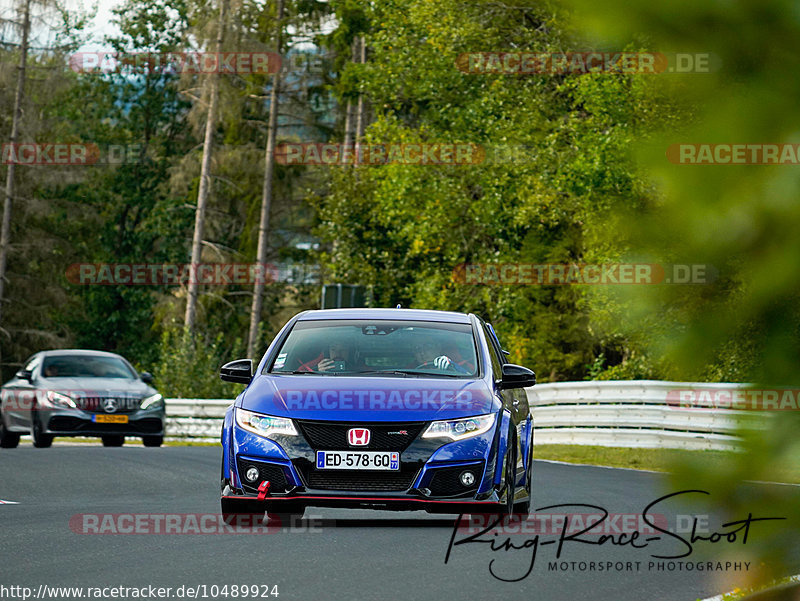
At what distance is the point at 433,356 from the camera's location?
10352mm

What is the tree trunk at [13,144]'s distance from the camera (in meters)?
52.3

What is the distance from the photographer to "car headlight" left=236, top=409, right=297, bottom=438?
30.0 feet

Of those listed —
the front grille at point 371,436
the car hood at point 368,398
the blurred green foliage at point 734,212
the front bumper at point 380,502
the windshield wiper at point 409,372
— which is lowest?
the front bumper at point 380,502

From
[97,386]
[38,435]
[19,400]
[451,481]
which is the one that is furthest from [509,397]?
[19,400]

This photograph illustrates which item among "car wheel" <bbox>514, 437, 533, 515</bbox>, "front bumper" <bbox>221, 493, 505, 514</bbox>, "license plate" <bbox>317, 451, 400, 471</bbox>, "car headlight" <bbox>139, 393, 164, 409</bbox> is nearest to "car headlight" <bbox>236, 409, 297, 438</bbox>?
"license plate" <bbox>317, 451, 400, 471</bbox>

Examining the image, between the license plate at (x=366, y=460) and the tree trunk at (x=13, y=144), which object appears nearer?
the license plate at (x=366, y=460)

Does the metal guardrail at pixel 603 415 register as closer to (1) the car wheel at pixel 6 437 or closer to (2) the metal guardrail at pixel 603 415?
(2) the metal guardrail at pixel 603 415

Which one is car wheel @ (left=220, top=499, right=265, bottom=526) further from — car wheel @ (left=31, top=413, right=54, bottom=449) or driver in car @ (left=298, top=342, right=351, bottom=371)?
car wheel @ (left=31, top=413, right=54, bottom=449)

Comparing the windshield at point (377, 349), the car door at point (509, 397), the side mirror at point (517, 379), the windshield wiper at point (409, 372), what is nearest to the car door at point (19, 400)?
the windshield at point (377, 349)

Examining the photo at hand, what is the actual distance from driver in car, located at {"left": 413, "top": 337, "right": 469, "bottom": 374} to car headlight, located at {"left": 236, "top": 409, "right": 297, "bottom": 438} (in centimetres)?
143

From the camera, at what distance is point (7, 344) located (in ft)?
193

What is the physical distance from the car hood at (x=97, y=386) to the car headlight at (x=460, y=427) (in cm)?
1371

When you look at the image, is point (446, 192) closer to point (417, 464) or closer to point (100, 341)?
point (417, 464)

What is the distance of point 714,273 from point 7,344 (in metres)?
59.5
